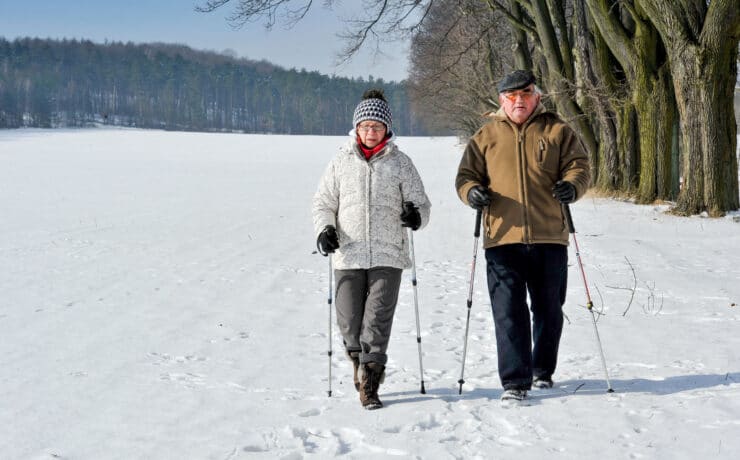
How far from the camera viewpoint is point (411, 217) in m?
4.10

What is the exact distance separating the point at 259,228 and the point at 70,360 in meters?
8.30

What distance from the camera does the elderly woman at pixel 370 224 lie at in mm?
4117

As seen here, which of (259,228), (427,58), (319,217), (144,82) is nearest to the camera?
(319,217)

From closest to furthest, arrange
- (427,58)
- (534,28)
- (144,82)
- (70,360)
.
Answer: (70,360)
(534,28)
(427,58)
(144,82)

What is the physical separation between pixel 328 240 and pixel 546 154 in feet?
4.62

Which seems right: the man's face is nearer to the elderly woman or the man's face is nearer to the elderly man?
the elderly man

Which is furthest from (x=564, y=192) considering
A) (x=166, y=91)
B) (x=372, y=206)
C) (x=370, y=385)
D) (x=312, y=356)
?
(x=166, y=91)

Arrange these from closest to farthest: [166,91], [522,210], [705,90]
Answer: [522,210], [705,90], [166,91]

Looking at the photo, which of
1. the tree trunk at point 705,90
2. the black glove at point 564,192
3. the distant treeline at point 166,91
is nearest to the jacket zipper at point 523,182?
the black glove at point 564,192

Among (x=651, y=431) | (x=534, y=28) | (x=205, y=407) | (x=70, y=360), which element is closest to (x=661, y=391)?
(x=651, y=431)

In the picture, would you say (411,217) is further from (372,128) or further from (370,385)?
(370,385)

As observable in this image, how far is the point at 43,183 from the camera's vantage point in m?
23.9

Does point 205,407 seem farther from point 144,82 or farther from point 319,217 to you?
point 144,82

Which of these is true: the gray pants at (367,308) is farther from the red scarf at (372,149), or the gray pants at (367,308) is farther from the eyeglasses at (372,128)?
the eyeglasses at (372,128)
